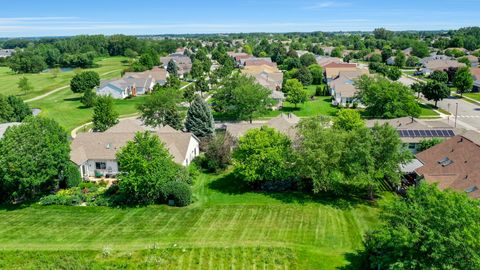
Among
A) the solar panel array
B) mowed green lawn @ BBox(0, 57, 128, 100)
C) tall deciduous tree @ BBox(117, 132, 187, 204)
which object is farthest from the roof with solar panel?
mowed green lawn @ BBox(0, 57, 128, 100)

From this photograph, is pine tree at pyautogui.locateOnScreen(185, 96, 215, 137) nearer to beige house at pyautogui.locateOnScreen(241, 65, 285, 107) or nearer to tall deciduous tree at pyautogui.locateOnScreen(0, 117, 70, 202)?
tall deciduous tree at pyautogui.locateOnScreen(0, 117, 70, 202)

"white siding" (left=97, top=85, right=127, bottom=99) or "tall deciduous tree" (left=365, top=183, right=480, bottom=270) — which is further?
"white siding" (left=97, top=85, right=127, bottom=99)

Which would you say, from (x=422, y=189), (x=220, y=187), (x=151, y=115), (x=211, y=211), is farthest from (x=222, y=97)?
(x=422, y=189)

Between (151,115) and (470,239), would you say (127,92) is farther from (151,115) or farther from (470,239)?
(470,239)

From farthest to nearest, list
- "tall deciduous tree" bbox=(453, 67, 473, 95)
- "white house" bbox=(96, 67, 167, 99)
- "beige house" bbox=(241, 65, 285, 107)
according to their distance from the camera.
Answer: "white house" bbox=(96, 67, 167, 99) < "tall deciduous tree" bbox=(453, 67, 473, 95) < "beige house" bbox=(241, 65, 285, 107)

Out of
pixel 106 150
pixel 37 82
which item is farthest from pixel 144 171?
pixel 37 82

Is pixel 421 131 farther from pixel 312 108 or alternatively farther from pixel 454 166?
pixel 312 108

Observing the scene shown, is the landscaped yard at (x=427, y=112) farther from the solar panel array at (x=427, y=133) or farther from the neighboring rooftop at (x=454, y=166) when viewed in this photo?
the neighboring rooftop at (x=454, y=166)
